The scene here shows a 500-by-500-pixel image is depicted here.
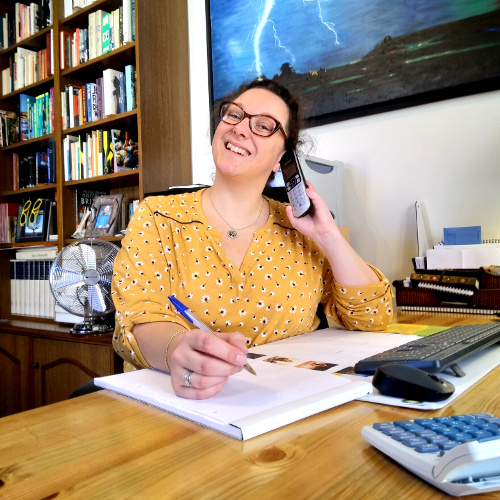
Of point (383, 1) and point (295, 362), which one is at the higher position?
point (383, 1)

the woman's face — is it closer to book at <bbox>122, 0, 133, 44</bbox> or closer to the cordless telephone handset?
the cordless telephone handset

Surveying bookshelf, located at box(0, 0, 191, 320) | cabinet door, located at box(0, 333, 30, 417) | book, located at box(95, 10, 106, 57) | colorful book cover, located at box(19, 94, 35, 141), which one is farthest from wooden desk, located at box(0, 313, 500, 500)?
colorful book cover, located at box(19, 94, 35, 141)

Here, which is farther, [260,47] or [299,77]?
[260,47]

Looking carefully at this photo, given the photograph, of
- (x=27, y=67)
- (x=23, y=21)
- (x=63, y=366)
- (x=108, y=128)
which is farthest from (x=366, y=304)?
(x=23, y=21)

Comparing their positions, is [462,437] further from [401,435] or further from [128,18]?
[128,18]

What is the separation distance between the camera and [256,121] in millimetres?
1191

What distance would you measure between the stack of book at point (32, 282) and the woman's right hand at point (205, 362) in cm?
215

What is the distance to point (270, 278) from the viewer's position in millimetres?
1127

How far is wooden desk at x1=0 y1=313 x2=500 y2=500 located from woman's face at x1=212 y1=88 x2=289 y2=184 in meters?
0.72

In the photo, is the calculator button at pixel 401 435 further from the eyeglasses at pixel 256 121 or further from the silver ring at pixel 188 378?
the eyeglasses at pixel 256 121

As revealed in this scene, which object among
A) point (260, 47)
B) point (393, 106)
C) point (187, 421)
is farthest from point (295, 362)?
point (260, 47)

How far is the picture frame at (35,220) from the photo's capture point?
2.66 meters

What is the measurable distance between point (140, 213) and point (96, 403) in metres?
0.58

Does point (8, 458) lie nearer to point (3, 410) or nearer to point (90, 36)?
point (3, 410)
